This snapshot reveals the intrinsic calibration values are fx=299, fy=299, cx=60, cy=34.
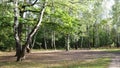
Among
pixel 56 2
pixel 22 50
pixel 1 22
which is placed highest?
pixel 56 2

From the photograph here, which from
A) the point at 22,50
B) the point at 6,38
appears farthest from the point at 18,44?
the point at 6,38

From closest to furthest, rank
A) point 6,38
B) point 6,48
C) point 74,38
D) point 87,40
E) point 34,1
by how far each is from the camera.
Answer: point 34,1, point 6,38, point 6,48, point 74,38, point 87,40

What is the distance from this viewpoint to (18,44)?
85.1 ft

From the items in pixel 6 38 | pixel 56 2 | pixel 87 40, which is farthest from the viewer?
pixel 87 40

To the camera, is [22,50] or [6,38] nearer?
[22,50]

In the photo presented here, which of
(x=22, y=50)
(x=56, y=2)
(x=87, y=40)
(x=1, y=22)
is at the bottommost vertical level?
(x=87, y=40)

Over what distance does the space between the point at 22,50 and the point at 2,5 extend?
14.0 feet

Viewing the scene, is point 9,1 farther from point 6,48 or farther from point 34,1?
point 6,48

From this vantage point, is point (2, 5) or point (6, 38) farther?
point (6, 38)

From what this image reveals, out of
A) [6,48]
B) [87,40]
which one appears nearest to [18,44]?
[6,48]

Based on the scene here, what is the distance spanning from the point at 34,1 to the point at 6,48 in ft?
91.9

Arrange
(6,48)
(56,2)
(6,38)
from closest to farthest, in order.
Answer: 1. (56,2)
2. (6,38)
3. (6,48)

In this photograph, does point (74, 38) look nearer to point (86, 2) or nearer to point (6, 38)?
point (6, 38)

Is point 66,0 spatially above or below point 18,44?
above
